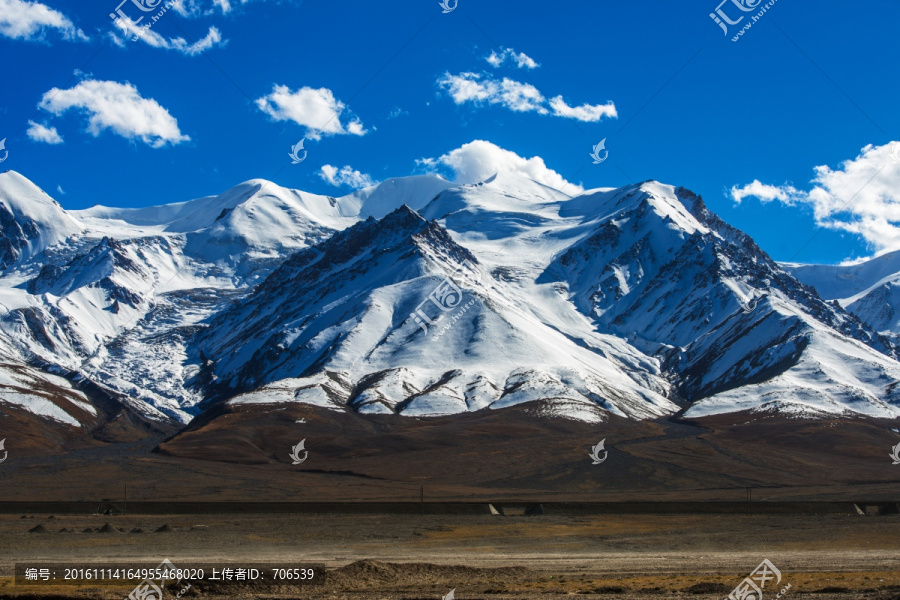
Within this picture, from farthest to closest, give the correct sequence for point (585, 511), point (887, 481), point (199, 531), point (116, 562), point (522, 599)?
1. point (887, 481)
2. point (585, 511)
3. point (199, 531)
4. point (116, 562)
5. point (522, 599)

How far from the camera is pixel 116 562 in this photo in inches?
2094

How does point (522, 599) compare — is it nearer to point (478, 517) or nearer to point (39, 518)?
point (478, 517)

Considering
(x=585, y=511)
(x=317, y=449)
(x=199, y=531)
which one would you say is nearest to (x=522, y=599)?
(x=199, y=531)

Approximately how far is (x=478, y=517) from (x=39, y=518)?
1686 inches

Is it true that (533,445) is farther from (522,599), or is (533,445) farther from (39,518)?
(522,599)

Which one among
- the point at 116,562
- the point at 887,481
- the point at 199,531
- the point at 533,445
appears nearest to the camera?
the point at 116,562

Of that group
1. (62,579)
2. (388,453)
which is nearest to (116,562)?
(62,579)

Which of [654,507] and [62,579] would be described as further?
[654,507]

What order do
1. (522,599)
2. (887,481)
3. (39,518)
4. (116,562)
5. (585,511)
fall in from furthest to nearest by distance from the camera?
(887,481) < (585,511) < (39,518) < (116,562) < (522,599)

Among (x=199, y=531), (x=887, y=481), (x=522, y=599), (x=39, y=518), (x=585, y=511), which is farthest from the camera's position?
(x=887, y=481)

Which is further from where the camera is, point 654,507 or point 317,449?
point 317,449

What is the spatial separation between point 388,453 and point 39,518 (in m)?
112

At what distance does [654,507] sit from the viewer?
9238 cm

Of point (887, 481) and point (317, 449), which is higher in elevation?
point (317, 449)
